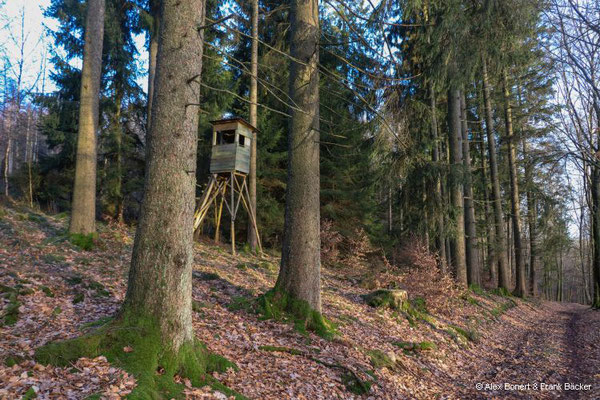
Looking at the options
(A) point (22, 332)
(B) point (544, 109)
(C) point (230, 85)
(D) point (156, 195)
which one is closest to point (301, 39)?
(D) point (156, 195)

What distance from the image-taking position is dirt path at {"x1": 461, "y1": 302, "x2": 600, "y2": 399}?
19.2ft

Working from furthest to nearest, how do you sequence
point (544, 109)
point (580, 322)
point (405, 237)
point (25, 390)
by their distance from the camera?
point (544, 109), point (405, 237), point (580, 322), point (25, 390)

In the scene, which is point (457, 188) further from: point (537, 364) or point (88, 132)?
point (88, 132)

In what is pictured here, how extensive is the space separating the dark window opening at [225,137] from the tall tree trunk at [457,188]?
24.6ft

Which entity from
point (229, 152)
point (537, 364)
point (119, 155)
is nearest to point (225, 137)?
point (229, 152)

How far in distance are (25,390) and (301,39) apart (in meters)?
6.53

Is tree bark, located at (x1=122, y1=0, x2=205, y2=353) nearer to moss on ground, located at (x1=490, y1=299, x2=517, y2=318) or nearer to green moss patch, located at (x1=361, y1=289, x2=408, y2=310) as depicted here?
green moss patch, located at (x1=361, y1=289, x2=408, y2=310)

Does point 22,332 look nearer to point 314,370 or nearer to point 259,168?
point 314,370

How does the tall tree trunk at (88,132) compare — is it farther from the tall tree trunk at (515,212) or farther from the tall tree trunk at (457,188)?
the tall tree trunk at (515,212)

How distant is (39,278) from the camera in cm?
644

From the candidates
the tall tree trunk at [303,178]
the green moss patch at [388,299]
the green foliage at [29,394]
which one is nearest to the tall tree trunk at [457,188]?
the green moss patch at [388,299]

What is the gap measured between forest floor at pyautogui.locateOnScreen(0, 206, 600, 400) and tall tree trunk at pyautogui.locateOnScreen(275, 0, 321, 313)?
2.78ft

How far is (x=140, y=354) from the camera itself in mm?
3717

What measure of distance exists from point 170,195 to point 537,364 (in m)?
7.83
